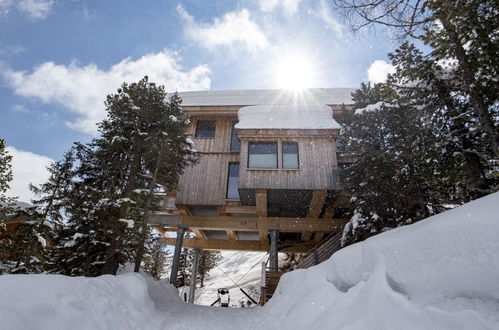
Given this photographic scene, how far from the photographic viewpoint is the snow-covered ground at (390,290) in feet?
6.97

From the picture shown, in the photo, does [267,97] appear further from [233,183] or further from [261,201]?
[261,201]

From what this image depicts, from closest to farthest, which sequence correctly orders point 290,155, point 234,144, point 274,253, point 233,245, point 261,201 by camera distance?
point 261,201 < point 290,155 < point 274,253 < point 234,144 < point 233,245

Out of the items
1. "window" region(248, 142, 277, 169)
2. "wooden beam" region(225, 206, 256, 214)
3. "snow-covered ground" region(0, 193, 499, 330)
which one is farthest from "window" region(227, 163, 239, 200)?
"snow-covered ground" region(0, 193, 499, 330)

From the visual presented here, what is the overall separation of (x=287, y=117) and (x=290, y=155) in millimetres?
2386

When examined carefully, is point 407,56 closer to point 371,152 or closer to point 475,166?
point 371,152

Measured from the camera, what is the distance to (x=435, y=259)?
2543 millimetres

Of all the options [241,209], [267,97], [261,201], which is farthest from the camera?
[267,97]

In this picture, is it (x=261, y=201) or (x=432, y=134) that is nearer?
(x=432, y=134)

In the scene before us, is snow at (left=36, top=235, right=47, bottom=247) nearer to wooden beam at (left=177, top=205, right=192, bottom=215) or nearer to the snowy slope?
wooden beam at (left=177, top=205, right=192, bottom=215)

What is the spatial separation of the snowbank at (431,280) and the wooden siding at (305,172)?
7.90 m

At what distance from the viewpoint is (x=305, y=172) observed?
12.0 metres

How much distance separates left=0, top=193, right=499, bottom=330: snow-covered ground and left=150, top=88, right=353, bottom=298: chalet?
7.58 m

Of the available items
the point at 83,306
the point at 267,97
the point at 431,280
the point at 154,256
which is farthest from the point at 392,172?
the point at 154,256

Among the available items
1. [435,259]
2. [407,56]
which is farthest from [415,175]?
[435,259]
